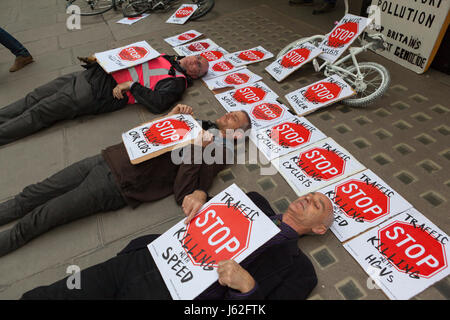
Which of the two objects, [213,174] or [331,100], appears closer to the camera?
[213,174]

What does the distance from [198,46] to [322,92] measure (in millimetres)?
1656

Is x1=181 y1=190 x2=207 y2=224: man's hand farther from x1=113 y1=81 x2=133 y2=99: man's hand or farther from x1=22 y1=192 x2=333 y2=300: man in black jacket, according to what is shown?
x1=113 y1=81 x2=133 y2=99: man's hand

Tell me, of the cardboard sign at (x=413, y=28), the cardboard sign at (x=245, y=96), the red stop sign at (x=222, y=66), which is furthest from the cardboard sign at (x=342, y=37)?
the red stop sign at (x=222, y=66)

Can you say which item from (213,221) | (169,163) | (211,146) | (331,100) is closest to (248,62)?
(331,100)

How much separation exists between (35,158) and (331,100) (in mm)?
2358

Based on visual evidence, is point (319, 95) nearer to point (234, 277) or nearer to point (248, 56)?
point (248, 56)

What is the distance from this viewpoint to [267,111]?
2186mm

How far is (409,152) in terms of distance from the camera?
181cm

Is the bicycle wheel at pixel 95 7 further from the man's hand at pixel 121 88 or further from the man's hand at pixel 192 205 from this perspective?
the man's hand at pixel 192 205

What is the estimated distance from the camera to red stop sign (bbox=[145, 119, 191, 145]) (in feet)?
5.19
